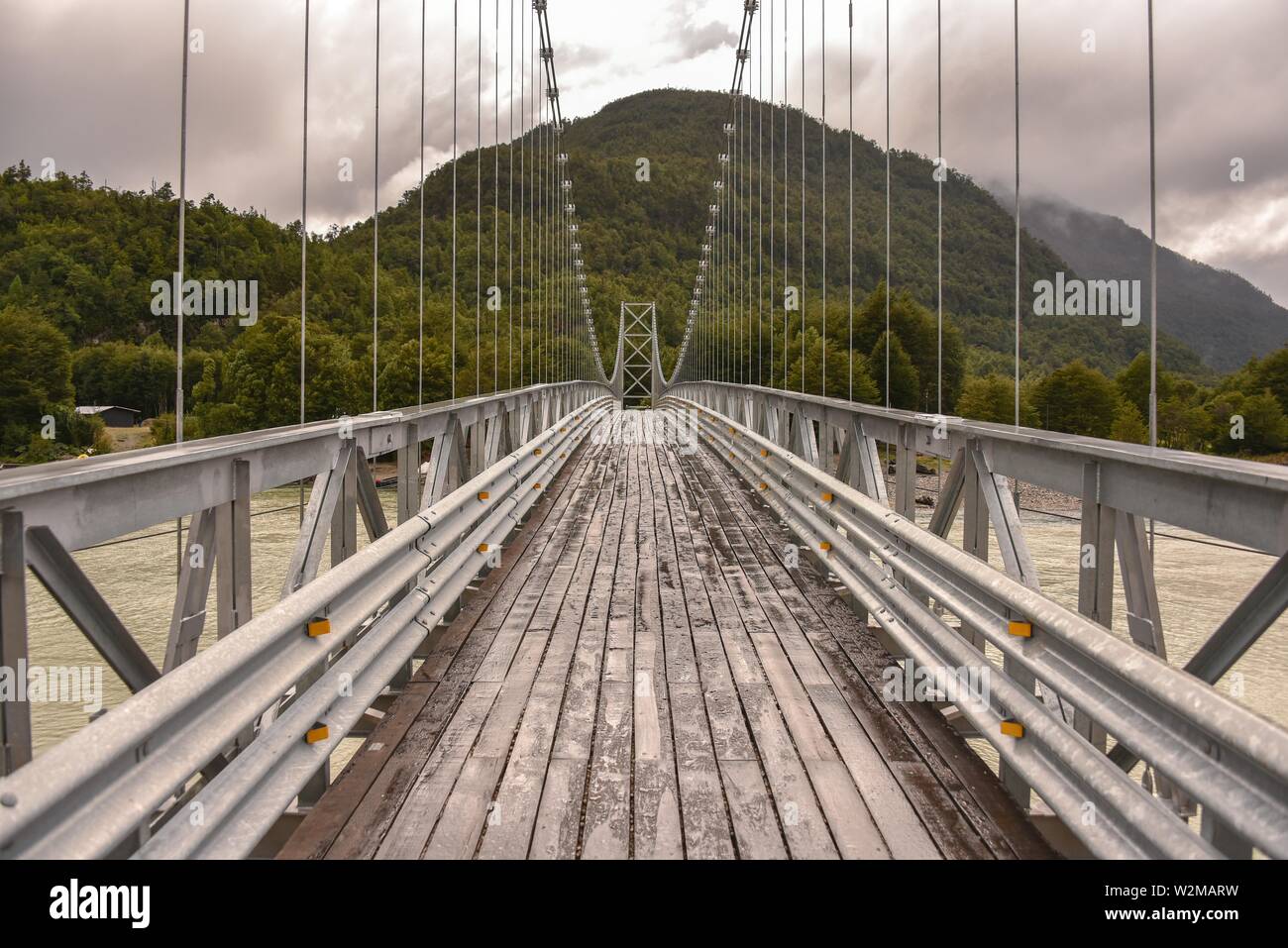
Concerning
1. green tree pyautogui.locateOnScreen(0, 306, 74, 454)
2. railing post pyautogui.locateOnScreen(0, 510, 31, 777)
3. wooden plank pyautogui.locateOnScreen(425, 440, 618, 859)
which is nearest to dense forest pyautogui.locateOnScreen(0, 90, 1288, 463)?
green tree pyautogui.locateOnScreen(0, 306, 74, 454)

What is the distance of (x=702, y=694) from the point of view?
3.88 metres

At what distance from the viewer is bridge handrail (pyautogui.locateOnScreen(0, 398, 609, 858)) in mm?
1525

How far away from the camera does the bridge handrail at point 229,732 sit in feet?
5.00

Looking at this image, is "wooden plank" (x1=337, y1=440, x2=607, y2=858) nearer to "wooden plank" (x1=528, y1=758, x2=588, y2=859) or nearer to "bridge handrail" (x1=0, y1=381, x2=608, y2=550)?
"wooden plank" (x1=528, y1=758, x2=588, y2=859)

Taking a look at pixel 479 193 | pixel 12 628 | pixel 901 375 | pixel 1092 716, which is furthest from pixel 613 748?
pixel 901 375

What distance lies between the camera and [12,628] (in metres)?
1.83

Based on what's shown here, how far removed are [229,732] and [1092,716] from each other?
178 cm

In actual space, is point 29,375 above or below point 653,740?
above

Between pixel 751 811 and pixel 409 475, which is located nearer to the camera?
pixel 751 811

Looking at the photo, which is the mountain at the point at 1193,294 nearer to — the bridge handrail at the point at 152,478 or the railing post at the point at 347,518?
the railing post at the point at 347,518

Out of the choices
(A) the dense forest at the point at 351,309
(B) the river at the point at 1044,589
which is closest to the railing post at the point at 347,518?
(A) the dense forest at the point at 351,309

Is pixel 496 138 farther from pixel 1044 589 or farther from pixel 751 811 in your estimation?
pixel 751 811
